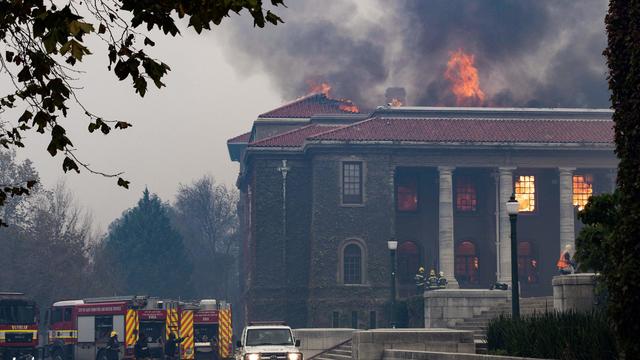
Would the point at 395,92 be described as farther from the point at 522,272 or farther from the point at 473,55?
the point at 522,272

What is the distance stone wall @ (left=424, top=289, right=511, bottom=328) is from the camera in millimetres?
51750

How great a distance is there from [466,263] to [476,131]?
8.81 meters

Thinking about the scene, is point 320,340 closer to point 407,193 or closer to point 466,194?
point 407,193

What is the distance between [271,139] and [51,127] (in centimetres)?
6841

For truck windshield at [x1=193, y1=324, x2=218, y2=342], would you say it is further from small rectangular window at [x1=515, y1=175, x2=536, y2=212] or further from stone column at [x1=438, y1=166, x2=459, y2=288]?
small rectangular window at [x1=515, y1=175, x2=536, y2=212]

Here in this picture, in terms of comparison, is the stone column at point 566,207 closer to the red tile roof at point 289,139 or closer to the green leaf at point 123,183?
the red tile roof at point 289,139

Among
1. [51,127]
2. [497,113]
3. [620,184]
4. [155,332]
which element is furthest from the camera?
[497,113]

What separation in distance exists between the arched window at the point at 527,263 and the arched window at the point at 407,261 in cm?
683

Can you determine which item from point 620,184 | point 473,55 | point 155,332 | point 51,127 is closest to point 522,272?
point 473,55

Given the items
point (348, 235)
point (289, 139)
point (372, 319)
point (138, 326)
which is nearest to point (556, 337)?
point (138, 326)

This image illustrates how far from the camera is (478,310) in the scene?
51531mm

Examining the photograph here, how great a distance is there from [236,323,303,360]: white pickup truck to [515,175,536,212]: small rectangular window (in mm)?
47949

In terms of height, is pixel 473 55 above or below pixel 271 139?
above

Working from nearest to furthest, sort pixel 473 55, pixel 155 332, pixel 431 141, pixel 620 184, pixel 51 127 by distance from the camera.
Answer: pixel 51 127
pixel 620 184
pixel 155 332
pixel 431 141
pixel 473 55
